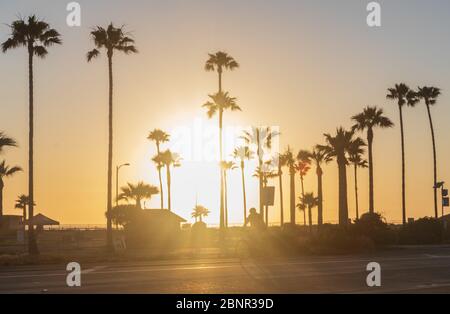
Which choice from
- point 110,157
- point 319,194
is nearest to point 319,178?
point 319,194

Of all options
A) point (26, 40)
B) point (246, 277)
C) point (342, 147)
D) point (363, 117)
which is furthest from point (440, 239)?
point (246, 277)

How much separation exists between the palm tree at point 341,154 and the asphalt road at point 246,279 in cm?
2926

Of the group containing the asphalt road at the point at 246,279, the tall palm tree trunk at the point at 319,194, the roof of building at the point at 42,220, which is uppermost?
the tall palm tree trunk at the point at 319,194

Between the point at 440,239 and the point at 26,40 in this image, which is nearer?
the point at 26,40

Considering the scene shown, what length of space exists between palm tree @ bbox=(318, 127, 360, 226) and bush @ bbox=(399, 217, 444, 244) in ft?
15.5

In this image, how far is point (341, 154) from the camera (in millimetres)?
54906

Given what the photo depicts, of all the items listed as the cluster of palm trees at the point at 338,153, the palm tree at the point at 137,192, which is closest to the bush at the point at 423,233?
the cluster of palm trees at the point at 338,153

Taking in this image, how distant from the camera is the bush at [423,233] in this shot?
5264cm

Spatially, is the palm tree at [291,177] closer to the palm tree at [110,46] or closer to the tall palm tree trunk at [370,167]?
the tall palm tree trunk at [370,167]

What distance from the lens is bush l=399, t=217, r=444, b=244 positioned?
5264cm

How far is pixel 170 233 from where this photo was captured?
5844 centimetres
